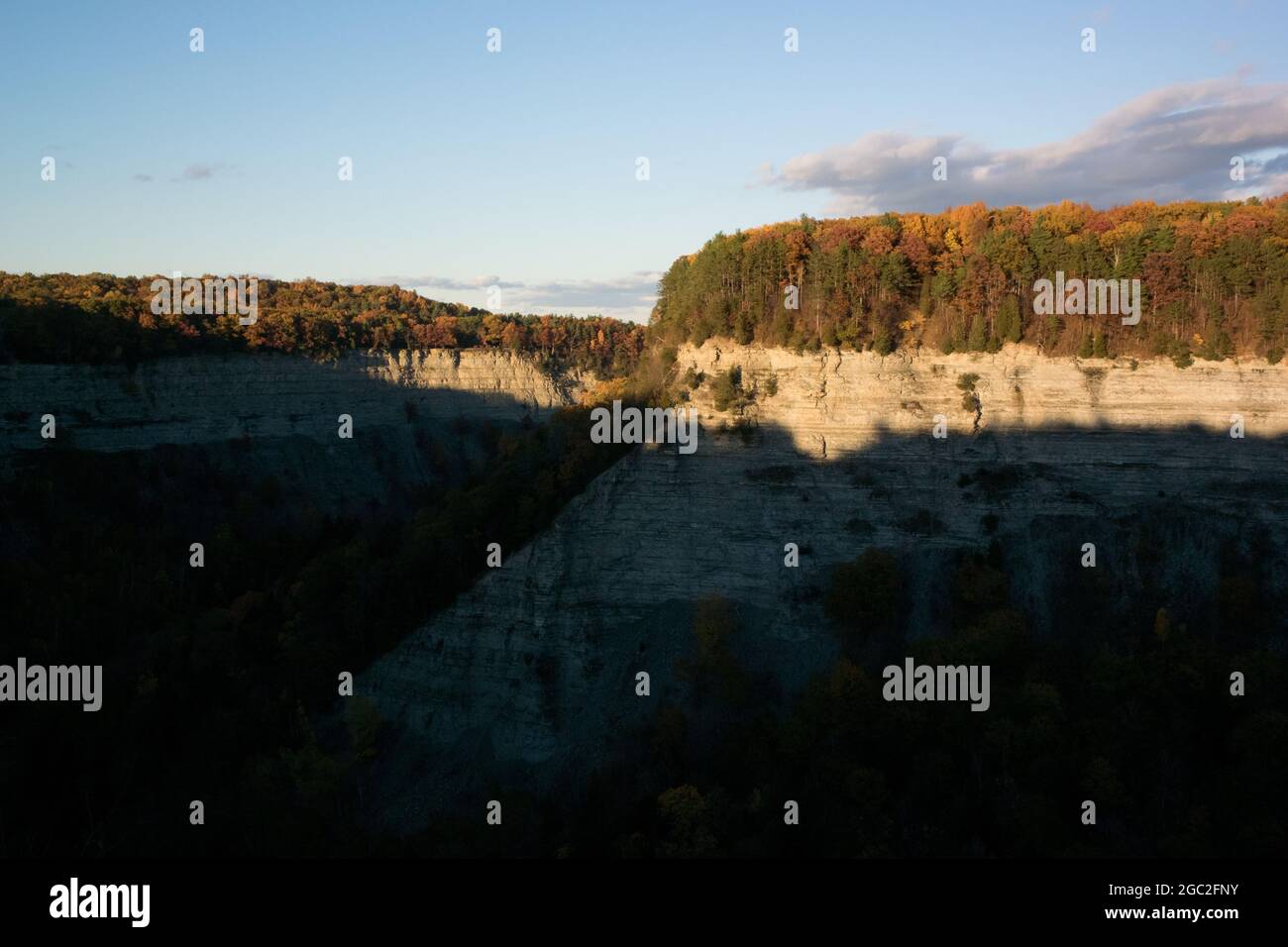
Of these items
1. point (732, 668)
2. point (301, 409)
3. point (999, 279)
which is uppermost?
point (999, 279)

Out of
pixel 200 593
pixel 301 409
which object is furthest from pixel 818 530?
pixel 301 409

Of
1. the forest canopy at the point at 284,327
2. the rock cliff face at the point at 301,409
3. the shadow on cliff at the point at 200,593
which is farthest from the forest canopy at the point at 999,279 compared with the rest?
the forest canopy at the point at 284,327

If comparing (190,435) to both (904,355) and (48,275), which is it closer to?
(48,275)

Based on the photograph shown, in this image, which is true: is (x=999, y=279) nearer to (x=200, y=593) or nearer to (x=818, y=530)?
(x=818, y=530)

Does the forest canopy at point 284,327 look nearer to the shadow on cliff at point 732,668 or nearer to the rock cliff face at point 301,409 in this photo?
the rock cliff face at point 301,409

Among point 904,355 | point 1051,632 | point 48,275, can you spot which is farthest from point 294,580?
point 48,275

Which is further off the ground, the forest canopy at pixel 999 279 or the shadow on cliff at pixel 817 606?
the forest canopy at pixel 999 279
